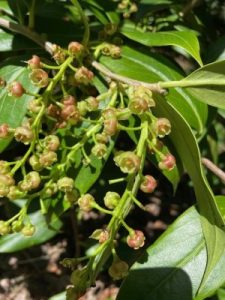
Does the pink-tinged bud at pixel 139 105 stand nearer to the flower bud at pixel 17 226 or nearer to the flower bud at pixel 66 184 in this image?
the flower bud at pixel 66 184

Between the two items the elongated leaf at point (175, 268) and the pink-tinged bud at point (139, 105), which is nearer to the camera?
the pink-tinged bud at point (139, 105)

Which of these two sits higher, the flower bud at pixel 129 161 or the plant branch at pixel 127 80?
the plant branch at pixel 127 80

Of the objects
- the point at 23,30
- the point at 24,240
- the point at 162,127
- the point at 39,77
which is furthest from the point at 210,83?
the point at 24,240

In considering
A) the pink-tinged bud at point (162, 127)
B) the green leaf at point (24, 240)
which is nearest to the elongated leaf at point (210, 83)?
the pink-tinged bud at point (162, 127)

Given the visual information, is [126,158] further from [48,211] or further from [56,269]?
[56,269]

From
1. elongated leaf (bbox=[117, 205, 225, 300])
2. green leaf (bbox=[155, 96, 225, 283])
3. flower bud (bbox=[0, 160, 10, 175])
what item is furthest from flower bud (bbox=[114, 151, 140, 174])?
elongated leaf (bbox=[117, 205, 225, 300])

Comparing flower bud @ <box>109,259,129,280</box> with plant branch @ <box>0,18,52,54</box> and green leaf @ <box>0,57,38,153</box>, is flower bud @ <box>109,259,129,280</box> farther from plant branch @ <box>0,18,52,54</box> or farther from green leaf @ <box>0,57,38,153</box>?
plant branch @ <box>0,18,52,54</box>

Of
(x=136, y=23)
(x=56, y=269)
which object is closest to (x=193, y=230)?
(x=136, y=23)
